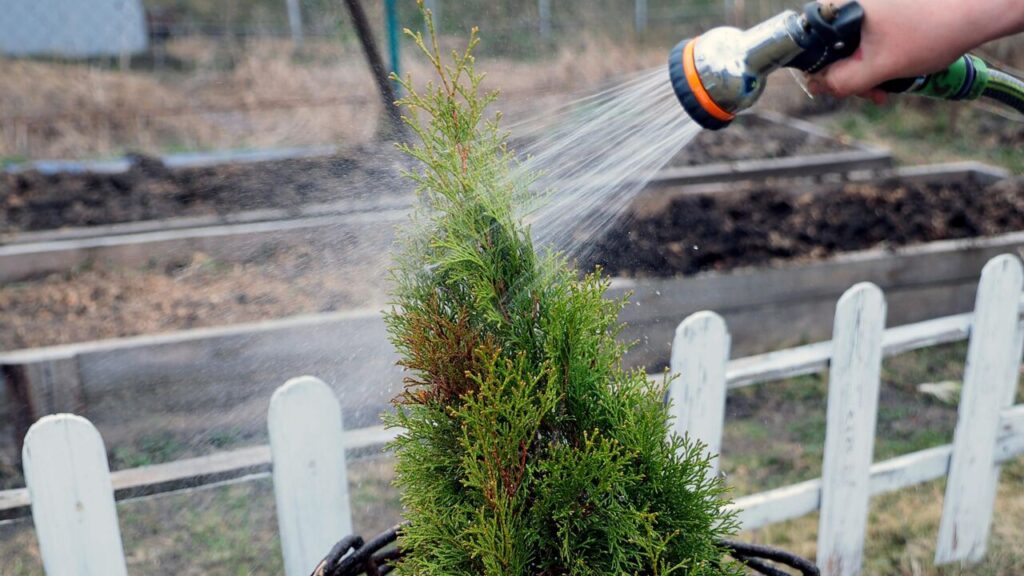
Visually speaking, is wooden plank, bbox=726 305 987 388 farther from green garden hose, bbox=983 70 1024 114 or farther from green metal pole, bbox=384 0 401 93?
green metal pole, bbox=384 0 401 93

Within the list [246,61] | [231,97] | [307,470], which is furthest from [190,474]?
[246,61]

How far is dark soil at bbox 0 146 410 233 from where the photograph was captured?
546cm

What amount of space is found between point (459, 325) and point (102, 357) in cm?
225

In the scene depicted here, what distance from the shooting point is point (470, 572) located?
1190 millimetres

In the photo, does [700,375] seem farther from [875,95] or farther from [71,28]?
[71,28]

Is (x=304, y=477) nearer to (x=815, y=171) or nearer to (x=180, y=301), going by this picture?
(x=180, y=301)

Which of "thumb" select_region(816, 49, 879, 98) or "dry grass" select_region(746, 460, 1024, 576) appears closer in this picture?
"thumb" select_region(816, 49, 879, 98)

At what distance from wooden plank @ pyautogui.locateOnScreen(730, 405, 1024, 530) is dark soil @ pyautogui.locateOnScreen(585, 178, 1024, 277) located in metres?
1.52

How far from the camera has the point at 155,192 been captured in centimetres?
598

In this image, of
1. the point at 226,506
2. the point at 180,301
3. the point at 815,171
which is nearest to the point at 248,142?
the point at 180,301

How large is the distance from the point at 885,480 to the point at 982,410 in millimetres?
410

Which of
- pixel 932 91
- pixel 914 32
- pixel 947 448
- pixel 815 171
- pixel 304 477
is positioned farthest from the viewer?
pixel 815 171

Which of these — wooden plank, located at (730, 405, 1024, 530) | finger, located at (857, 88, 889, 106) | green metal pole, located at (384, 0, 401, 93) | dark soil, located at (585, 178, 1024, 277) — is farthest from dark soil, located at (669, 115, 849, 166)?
finger, located at (857, 88, 889, 106)

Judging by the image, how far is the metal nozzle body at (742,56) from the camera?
1458mm
